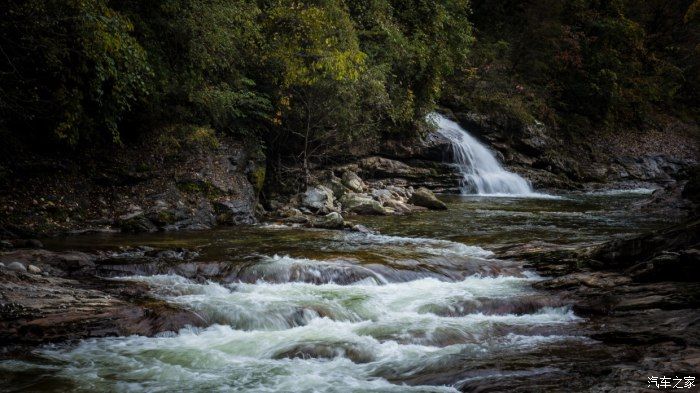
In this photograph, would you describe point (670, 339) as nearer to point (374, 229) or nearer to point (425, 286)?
point (425, 286)

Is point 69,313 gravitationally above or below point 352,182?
below

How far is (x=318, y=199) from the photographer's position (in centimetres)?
1481

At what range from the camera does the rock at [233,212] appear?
1255 cm

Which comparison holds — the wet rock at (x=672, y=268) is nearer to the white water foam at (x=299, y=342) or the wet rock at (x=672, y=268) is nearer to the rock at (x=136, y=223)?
the white water foam at (x=299, y=342)

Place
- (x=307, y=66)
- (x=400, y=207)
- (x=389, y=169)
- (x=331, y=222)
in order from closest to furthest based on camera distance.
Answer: (x=331, y=222) → (x=307, y=66) → (x=400, y=207) → (x=389, y=169)

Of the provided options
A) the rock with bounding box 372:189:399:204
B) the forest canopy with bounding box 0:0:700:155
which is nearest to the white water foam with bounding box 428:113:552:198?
the forest canopy with bounding box 0:0:700:155

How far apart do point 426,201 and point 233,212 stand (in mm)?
6084

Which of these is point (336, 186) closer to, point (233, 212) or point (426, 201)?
point (426, 201)

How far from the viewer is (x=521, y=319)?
20.7 ft

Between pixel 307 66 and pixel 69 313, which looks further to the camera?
pixel 307 66

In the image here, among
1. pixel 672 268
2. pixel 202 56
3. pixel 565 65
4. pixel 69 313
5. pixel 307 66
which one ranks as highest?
pixel 565 65

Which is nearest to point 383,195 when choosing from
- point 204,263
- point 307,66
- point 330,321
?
point 307,66

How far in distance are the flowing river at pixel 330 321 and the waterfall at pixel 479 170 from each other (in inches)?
401

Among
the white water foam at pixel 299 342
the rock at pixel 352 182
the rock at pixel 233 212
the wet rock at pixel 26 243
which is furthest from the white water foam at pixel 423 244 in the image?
the wet rock at pixel 26 243
